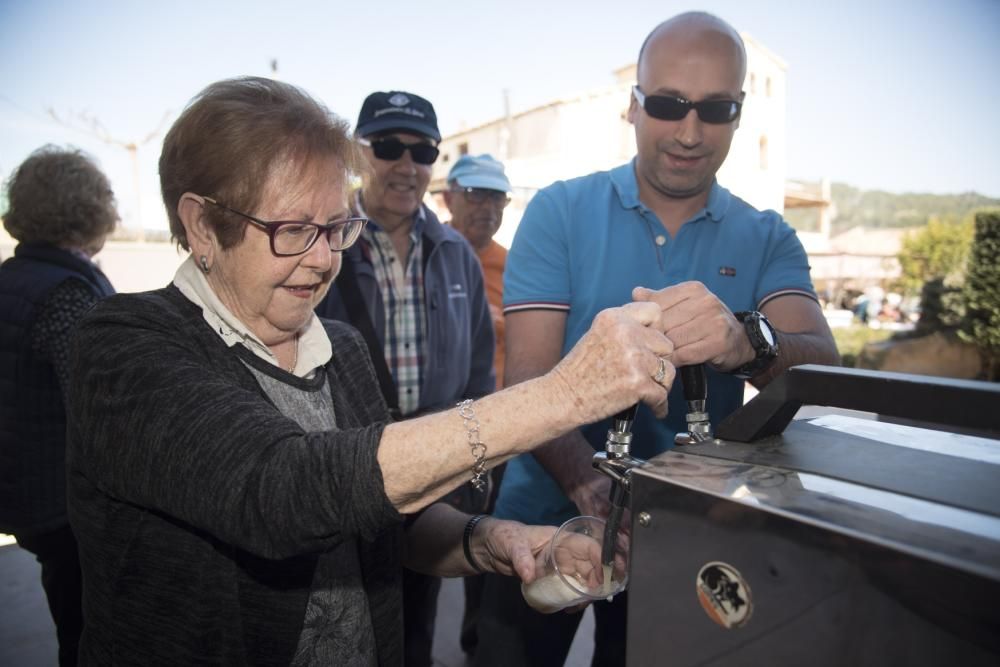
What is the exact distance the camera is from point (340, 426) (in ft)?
4.93

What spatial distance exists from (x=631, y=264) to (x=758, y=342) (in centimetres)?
62

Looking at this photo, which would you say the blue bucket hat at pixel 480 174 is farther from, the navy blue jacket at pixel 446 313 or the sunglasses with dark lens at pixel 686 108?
the sunglasses with dark lens at pixel 686 108

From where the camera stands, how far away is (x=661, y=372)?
1003 millimetres

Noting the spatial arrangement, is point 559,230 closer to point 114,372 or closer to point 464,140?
point 114,372

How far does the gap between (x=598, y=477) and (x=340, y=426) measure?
0.61 metres

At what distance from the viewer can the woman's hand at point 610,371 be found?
3.18 feet

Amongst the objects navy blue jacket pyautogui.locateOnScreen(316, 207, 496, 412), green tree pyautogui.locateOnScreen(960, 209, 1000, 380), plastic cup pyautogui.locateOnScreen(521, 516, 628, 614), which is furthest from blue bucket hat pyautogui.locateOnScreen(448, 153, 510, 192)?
green tree pyautogui.locateOnScreen(960, 209, 1000, 380)

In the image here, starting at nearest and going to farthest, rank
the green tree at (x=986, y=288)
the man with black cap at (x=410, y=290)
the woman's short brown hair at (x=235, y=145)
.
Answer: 1. the woman's short brown hair at (x=235, y=145)
2. the man with black cap at (x=410, y=290)
3. the green tree at (x=986, y=288)

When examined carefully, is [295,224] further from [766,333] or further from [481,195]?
[481,195]

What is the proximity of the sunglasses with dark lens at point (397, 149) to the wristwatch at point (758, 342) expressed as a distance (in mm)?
2046

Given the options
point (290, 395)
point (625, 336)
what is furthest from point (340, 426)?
point (625, 336)

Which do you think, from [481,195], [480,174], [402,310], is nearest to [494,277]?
[481,195]

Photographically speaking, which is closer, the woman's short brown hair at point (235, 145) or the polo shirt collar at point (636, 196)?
the woman's short brown hair at point (235, 145)

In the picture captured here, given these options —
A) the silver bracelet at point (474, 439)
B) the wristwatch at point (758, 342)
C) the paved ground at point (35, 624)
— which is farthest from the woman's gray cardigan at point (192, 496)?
the paved ground at point (35, 624)
